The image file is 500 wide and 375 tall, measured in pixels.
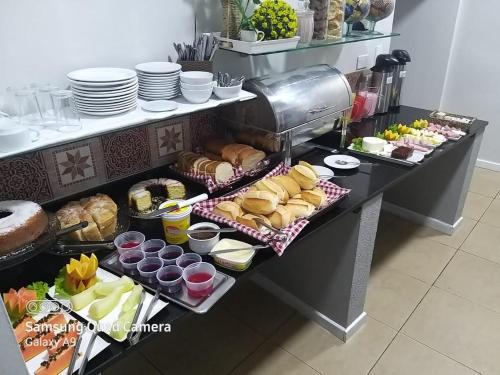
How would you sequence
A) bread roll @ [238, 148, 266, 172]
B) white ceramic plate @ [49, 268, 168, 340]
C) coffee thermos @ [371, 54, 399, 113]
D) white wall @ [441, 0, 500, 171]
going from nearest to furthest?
white ceramic plate @ [49, 268, 168, 340] → bread roll @ [238, 148, 266, 172] → coffee thermos @ [371, 54, 399, 113] → white wall @ [441, 0, 500, 171]

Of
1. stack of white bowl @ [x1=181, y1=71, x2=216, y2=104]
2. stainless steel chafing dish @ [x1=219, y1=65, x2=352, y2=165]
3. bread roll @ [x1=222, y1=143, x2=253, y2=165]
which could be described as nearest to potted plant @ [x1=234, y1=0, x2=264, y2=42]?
stainless steel chafing dish @ [x1=219, y1=65, x2=352, y2=165]

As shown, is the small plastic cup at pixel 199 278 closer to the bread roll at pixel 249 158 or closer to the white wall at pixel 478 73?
the bread roll at pixel 249 158

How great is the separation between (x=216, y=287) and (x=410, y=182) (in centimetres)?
181

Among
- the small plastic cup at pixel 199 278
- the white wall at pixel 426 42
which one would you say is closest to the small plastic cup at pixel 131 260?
the small plastic cup at pixel 199 278

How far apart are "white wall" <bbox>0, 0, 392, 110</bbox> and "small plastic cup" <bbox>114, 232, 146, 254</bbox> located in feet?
1.42

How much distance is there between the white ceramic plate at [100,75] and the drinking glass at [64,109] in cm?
5

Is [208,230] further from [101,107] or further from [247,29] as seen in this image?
[247,29]

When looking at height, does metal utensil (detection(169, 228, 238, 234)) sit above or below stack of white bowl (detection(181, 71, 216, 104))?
below

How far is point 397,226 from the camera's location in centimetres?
236

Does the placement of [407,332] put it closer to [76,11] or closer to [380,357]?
[380,357]

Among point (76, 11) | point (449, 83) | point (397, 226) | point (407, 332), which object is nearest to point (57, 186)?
point (76, 11)

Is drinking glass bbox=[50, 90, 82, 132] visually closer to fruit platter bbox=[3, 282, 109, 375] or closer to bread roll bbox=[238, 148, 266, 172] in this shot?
fruit platter bbox=[3, 282, 109, 375]

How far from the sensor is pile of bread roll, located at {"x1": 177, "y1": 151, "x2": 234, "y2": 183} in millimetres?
1247

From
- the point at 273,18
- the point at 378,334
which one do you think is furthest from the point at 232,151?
the point at 378,334
